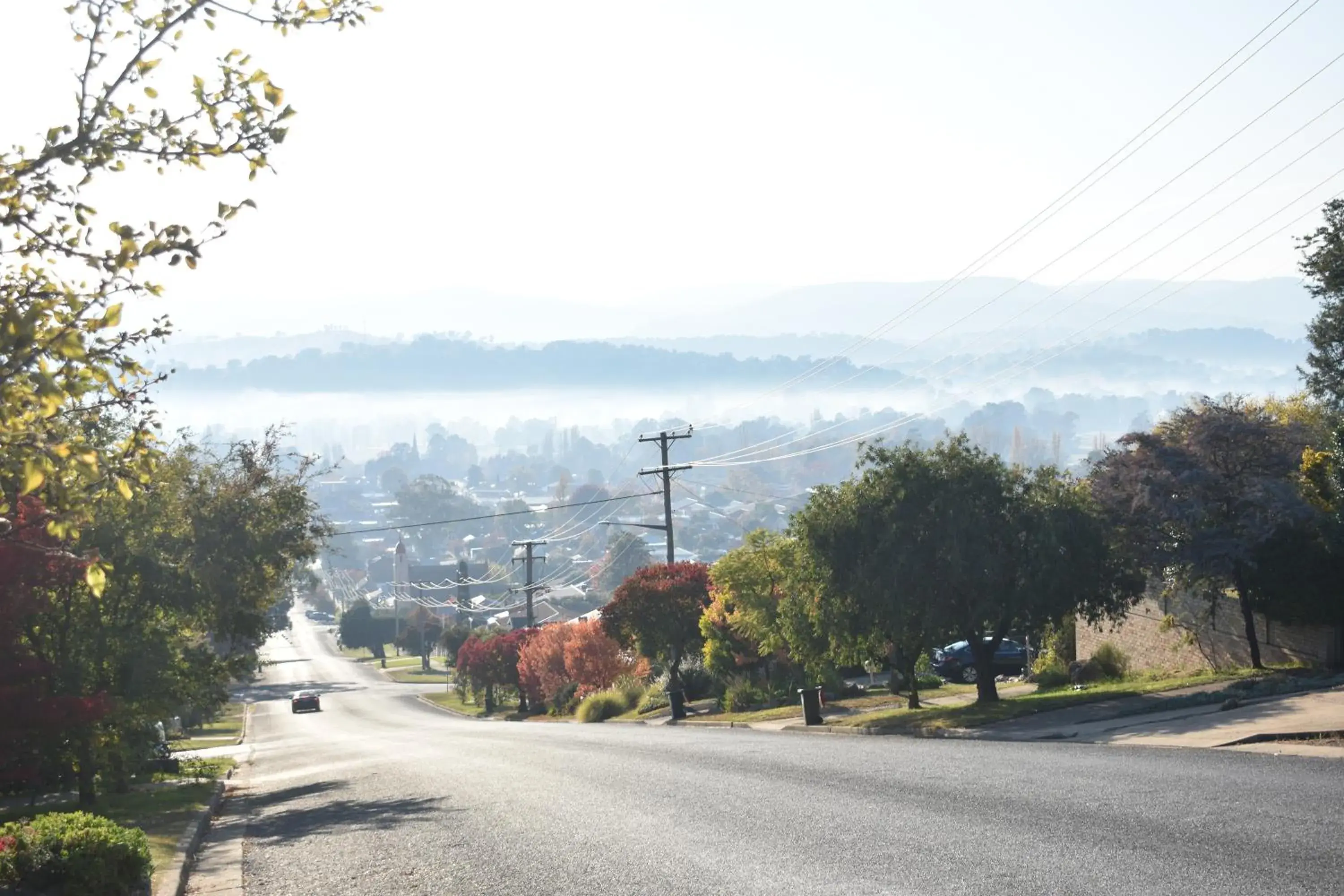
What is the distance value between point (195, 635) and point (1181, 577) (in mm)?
22252

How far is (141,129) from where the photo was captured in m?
9.96

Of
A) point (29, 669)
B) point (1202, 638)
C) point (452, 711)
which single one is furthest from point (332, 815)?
point (452, 711)

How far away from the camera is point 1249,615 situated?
29.9m

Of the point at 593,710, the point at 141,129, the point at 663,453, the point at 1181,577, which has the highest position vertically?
the point at 663,453

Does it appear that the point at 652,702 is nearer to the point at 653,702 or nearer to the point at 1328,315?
the point at 653,702

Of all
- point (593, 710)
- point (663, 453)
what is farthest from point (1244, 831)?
point (663, 453)

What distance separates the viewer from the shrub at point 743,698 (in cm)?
5106

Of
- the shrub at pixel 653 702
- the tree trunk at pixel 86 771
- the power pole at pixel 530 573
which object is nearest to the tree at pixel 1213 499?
the tree trunk at pixel 86 771

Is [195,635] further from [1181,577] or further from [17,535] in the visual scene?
[1181,577]

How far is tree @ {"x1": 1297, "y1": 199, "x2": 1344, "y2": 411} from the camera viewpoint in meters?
35.1

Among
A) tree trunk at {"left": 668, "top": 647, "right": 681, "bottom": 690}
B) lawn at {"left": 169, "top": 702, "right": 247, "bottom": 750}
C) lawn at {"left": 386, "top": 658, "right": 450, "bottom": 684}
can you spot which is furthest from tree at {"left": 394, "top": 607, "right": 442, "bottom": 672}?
tree trunk at {"left": 668, "top": 647, "right": 681, "bottom": 690}

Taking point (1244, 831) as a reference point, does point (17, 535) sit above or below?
above

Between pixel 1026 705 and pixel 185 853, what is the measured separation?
1929 centimetres

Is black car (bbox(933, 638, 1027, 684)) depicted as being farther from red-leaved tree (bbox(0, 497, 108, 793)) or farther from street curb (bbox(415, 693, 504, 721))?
street curb (bbox(415, 693, 504, 721))
